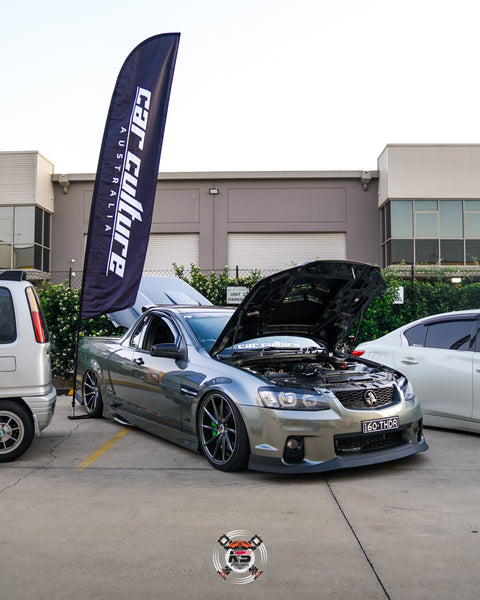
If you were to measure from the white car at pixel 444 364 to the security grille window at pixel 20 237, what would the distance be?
19120 millimetres

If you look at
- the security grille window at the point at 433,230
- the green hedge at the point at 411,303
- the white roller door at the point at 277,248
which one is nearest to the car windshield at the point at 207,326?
the green hedge at the point at 411,303

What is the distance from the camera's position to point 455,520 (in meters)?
3.75

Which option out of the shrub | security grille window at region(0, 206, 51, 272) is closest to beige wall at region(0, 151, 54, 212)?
security grille window at region(0, 206, 51, 272)

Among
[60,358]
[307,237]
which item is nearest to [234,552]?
[60,358]

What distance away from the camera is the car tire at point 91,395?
7473mm

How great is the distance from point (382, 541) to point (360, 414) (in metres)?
1.48

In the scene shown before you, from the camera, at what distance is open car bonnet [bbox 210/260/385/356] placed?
17.4ft

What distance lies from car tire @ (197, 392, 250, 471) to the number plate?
98 cm

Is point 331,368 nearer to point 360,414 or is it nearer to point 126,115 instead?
point 360,414

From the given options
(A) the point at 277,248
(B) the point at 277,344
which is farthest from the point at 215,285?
(A) the point at 277,248

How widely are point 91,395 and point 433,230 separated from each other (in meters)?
17.9

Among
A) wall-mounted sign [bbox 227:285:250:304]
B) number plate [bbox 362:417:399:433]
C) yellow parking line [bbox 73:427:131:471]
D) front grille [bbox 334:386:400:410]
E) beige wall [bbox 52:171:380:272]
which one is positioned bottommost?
yellow parking line [bbox 73:427:131:471]

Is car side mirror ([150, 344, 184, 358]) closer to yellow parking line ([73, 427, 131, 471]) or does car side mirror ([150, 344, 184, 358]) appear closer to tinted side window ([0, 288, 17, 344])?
yellow parking line ([73, 427, 131, 471])

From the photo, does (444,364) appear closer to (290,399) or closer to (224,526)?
(290,399)
